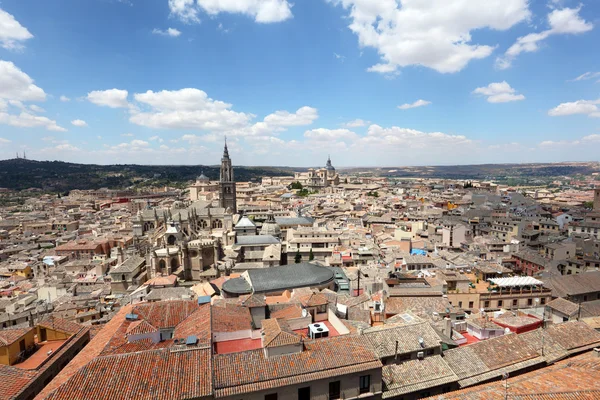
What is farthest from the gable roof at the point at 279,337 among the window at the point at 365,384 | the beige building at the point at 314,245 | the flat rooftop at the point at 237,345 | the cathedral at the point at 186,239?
the beige building at the point at 314,245

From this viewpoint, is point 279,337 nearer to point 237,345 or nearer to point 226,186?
point 237,345

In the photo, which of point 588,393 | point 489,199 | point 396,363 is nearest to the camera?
point 588,393

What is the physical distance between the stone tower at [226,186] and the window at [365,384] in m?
66.8

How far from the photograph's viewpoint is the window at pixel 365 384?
17.2 m

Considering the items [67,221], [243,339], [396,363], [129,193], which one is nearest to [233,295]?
[243,339]

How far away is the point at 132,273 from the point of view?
4397 cm

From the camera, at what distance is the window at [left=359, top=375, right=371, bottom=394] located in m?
17.2

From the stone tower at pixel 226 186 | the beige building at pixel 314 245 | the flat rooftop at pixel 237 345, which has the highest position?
the stone tower at pixel 226 186

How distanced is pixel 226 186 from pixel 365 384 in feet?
227

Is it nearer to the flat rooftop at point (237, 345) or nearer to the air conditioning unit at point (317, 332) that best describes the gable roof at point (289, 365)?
the flat rooftop at point (237, 345)

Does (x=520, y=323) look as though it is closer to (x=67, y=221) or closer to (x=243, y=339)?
(x=243, y=339)

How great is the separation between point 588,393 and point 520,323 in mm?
10892

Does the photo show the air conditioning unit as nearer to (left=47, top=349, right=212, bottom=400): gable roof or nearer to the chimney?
(left=47, top=349, right=212, bottom=400): gable roof

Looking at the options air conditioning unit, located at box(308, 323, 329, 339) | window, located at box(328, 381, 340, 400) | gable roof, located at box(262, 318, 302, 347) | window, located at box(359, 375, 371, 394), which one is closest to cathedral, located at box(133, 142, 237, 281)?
air conditioning unit, located at box(308, 323, 329, 339)
